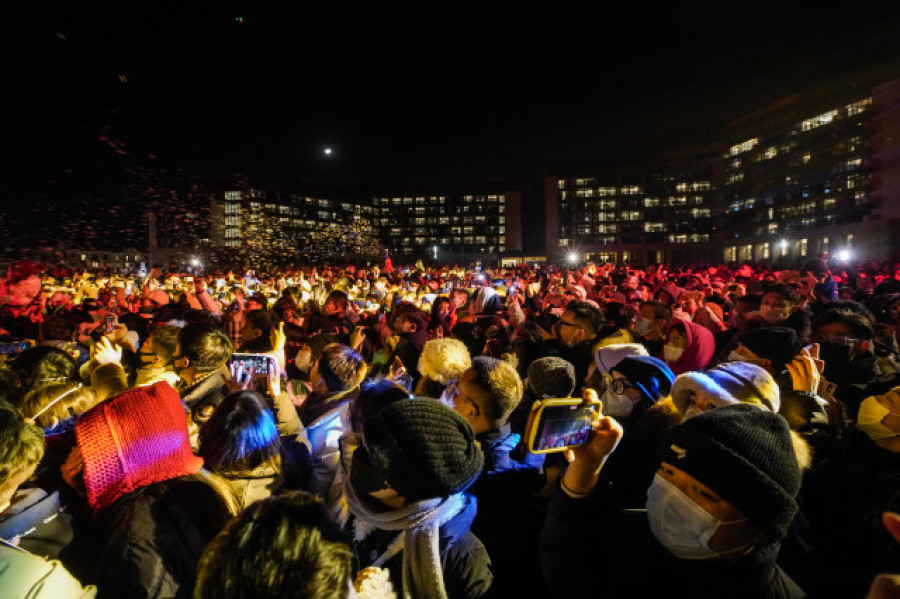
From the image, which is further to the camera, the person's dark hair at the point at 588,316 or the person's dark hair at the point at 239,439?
the person's dark hair at the point at 588,316

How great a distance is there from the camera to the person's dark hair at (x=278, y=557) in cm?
105

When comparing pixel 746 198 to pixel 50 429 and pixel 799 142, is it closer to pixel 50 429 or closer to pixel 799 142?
pixel 799 142

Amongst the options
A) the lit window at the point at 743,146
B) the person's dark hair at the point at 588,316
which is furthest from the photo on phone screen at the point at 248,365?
the lit window at the point at 743,146

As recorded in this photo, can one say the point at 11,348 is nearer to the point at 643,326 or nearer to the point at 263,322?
the point at 263,322

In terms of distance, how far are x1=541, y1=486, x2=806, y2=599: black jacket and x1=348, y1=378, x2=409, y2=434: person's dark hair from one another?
1041 mm

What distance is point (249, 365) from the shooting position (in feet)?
9.91

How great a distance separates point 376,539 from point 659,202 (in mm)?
115074

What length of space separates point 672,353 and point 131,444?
3.90 metres

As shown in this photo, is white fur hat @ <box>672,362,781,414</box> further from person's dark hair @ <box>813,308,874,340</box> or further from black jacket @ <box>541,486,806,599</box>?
person's dark hair @ <box>813,308,874,340</box>

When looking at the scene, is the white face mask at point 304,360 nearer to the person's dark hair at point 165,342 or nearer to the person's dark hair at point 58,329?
the person's dark hair at point 165,342

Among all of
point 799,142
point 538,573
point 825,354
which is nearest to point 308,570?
point 538,573

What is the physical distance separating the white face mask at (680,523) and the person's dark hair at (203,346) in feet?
9.71

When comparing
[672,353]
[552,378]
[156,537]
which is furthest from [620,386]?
[156,537]

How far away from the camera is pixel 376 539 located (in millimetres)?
1775
